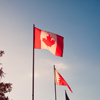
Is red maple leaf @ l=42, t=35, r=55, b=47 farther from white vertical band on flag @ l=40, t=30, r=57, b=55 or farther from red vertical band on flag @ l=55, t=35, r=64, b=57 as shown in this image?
red vertical band on flag @ l=55, t=35, r=64, b=57

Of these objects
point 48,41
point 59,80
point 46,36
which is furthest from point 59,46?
point 59,80

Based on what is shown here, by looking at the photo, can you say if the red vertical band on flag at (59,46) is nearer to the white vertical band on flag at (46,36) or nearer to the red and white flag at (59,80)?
the white vertical band on flag at (46,36)

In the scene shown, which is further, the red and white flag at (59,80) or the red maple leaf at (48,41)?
the red and white flag at (59,80)

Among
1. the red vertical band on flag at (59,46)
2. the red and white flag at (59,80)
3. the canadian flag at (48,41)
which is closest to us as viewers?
the red vertical band on flag at (59,46)

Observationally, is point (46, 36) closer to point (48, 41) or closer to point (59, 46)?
point (48, 41)

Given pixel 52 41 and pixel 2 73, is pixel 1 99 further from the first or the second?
pixel 52 41

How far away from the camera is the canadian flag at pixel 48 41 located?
13226 mm

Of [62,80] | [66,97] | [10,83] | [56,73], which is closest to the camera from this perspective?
[62,80]

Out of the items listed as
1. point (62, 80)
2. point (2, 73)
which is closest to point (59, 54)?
point (62, 80)

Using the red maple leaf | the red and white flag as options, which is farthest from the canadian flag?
the red and white flag

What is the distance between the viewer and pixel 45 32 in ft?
44.9

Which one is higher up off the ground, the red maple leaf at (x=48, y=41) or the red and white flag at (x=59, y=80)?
the red maple leaf at (x=48, y=41)

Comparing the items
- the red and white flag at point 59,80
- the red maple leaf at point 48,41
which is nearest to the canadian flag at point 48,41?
the red maple leaf at point 48,41

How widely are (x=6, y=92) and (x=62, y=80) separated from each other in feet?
28.8
